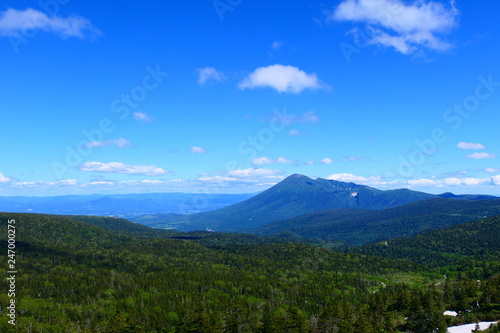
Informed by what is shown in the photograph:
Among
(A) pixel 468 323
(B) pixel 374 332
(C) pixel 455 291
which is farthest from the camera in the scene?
(C) pixel 455 291

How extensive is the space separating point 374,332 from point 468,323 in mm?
37456

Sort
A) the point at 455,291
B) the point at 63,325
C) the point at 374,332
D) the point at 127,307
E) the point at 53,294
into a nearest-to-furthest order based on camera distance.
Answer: the point at 374,332
the point at 63,325
the point at 455,291
the point at 127,307
the point at 53,294

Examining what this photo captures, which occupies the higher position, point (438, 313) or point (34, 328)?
point (438, 313)

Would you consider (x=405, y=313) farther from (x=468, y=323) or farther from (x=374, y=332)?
(x=374, y=332)

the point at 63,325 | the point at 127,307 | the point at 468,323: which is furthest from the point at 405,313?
the point at 63,325

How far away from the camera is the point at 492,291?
13350 cm

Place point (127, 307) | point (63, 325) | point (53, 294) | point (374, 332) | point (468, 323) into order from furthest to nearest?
point (53, 294) → point (127, 307) → point (63, 325) → point (468, 323) → point (374, 332)

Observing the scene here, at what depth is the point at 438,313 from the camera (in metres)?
111

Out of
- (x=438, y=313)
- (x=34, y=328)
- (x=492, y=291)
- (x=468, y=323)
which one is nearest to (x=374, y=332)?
(x=438, y=313)

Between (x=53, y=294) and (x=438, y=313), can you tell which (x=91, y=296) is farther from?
(x=438, y=313)

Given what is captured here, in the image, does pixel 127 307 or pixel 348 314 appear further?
pixel 127 307

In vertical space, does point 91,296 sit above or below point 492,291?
below

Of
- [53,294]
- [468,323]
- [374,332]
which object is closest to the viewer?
[374,332]

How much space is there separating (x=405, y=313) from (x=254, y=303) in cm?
7841
